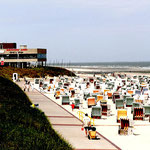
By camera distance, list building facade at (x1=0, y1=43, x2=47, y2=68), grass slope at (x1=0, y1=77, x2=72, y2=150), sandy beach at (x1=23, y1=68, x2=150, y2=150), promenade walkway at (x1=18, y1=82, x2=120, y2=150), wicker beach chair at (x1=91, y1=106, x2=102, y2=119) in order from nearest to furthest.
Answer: grass slope at (x1=0, y1=77, x2=72, y2=150) < promenade walkway at (x1=18, y1=82, x2=120, y2=150) < sandy beach at (x1=23, y1=68, x2=150, y2=150) < wicker beach chair at (x1=91, y1=106, x2=102, y2=119) < building facade at (x1=0, y1=43, x2=47, y2=68)

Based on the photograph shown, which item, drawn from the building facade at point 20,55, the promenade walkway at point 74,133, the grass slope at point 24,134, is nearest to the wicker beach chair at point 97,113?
the promenade walkway at point 74,133

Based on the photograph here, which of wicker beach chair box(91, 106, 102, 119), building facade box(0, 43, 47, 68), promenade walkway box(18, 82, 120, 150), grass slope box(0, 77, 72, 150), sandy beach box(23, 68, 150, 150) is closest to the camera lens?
grass slope box(0, 77, 72, 150)

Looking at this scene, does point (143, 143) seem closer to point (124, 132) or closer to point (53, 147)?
point (124, 132)

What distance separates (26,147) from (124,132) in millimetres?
7024

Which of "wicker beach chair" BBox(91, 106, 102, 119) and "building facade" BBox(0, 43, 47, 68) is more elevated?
"building facade" BBox(0, 43, 47, 68)

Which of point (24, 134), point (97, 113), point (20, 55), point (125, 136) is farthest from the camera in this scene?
point (20, 55)

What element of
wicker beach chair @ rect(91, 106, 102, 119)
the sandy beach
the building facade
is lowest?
the sandy beach

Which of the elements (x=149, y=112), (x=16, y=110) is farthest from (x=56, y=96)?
(x=16, y=110)

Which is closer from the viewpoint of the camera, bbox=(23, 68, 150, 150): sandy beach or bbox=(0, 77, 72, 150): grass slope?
bbox=(0, 77, 72, 150): grass slope

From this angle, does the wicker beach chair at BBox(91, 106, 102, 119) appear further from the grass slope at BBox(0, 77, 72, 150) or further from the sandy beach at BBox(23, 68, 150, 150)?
the grass slope at BBox(0, 77, 72, 150)

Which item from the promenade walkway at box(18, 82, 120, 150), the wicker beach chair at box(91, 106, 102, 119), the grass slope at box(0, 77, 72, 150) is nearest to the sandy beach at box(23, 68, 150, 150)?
the wicker beach chair at box(91, 106, 102, 119)

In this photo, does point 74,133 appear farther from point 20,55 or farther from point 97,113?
point 20,55

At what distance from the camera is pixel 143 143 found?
681 inches

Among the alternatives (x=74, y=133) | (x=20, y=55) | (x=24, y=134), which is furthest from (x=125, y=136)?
(x=20, y=55)
